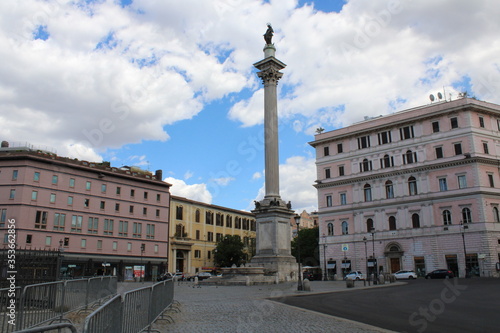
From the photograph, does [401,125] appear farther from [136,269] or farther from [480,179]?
[136,269]

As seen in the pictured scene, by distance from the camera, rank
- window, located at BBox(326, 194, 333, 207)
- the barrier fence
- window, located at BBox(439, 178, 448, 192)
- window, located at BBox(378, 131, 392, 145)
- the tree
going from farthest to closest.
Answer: the tree → window, located at BBox(326, 194, 333, 207) → window, located at BBox(378, 131, 392, 145) → window, located at BBox(439, 178, 448, 192) → the barrier fence

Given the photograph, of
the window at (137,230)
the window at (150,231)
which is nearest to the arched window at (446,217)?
the window at (150,231)

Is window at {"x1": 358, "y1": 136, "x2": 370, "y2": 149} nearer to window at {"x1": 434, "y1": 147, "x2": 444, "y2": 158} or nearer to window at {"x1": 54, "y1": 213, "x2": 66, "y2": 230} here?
window at {"x1": 434, "y1": 147, "x2": 444, "y2": 158}

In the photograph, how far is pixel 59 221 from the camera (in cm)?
5322

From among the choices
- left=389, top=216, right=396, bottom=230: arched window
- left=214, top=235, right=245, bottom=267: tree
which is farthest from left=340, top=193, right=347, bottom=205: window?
left=214, top=235, right=245, bottom=267: tree

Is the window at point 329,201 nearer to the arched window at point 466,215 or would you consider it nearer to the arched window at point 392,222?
the arched window at point 392,222

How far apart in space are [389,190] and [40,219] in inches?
1741

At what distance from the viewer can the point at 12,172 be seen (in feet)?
168

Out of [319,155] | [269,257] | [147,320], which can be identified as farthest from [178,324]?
[319,155]

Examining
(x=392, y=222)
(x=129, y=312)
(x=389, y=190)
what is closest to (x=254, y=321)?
(x=129, y=312)

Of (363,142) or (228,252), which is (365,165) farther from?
(228,252)

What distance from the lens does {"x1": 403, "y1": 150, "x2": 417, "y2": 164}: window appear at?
56.6 metres

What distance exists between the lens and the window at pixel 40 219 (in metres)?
51.1

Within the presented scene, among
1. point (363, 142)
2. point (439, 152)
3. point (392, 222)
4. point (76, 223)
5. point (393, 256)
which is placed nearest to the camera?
point (439, 152)
